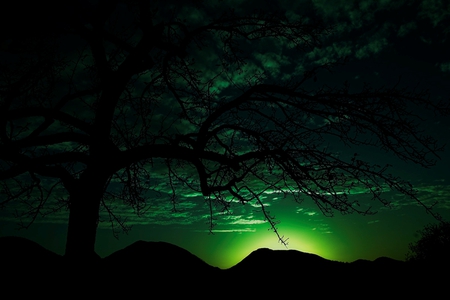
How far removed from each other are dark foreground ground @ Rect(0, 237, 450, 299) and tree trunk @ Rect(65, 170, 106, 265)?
0.27m

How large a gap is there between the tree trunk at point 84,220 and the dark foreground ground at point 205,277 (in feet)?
0.89

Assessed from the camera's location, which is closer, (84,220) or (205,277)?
(205,277)

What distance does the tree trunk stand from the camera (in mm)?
6250

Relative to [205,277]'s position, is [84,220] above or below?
above

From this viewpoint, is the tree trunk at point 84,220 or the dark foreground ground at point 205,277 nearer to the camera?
the dark foreground ground at point 205,277

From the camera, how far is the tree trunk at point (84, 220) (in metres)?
6.25

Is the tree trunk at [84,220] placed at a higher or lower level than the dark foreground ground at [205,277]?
higher

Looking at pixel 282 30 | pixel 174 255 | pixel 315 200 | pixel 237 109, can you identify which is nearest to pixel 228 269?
pixel 174 255

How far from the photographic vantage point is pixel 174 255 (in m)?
6.25

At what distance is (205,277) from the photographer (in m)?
5.76

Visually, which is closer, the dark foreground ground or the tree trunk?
the dark foreground ground

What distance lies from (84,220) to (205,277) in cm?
290

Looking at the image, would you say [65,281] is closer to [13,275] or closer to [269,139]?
[13,275]

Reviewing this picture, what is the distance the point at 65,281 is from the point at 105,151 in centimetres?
287
